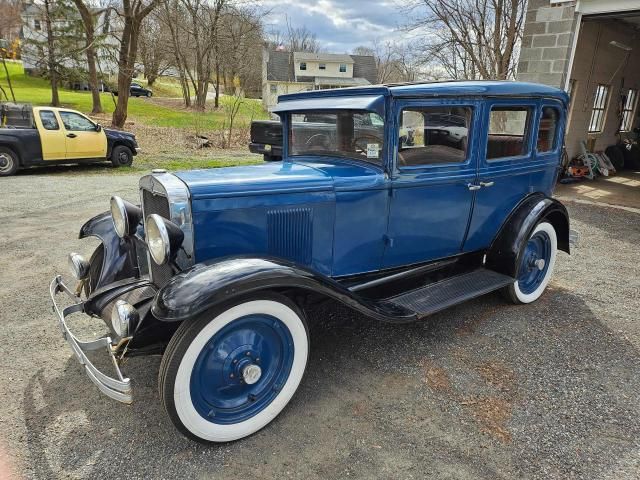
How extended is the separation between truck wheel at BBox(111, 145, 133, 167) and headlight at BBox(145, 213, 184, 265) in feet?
31.9

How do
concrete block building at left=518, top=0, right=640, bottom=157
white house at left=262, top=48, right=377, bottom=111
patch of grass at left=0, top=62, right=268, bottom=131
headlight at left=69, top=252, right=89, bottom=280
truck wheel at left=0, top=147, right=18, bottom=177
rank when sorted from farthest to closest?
white house at left=262, top=48, right=377, bottom=111 → patch of grass at left=0, top=62, right=268, bottom=131 → truck wheel at left=0, top=147, right=18, bottom=177 → concrete block building at left=518, top=0, right=640, bottom=157 → headlight at left=69, top=252, right=89, bottom=280

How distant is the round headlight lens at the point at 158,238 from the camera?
2.24 metres

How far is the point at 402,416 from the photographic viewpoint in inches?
98.8

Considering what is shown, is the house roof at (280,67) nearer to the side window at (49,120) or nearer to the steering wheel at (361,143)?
the side window at (49,120)

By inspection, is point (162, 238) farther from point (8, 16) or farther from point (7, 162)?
point (8, 16)

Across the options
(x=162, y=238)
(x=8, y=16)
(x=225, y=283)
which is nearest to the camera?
(x=225, y=283)

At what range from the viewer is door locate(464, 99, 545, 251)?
346cm

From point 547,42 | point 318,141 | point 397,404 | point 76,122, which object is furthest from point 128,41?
point 397,404

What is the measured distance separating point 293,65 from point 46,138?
4238cm

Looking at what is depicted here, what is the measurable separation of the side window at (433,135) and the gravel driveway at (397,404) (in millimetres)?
1366

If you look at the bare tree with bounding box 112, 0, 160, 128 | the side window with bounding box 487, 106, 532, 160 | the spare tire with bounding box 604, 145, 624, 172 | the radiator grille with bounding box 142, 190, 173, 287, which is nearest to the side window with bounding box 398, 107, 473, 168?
the side window with bounding box 487, 106, 532, 160

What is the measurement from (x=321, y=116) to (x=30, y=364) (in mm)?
2679

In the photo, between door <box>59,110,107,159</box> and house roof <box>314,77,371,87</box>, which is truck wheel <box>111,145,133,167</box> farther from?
house roof <box>314,77,371,87</box>

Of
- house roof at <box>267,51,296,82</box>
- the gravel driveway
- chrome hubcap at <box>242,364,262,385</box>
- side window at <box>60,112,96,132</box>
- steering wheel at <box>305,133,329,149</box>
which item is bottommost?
the gravel driveway
